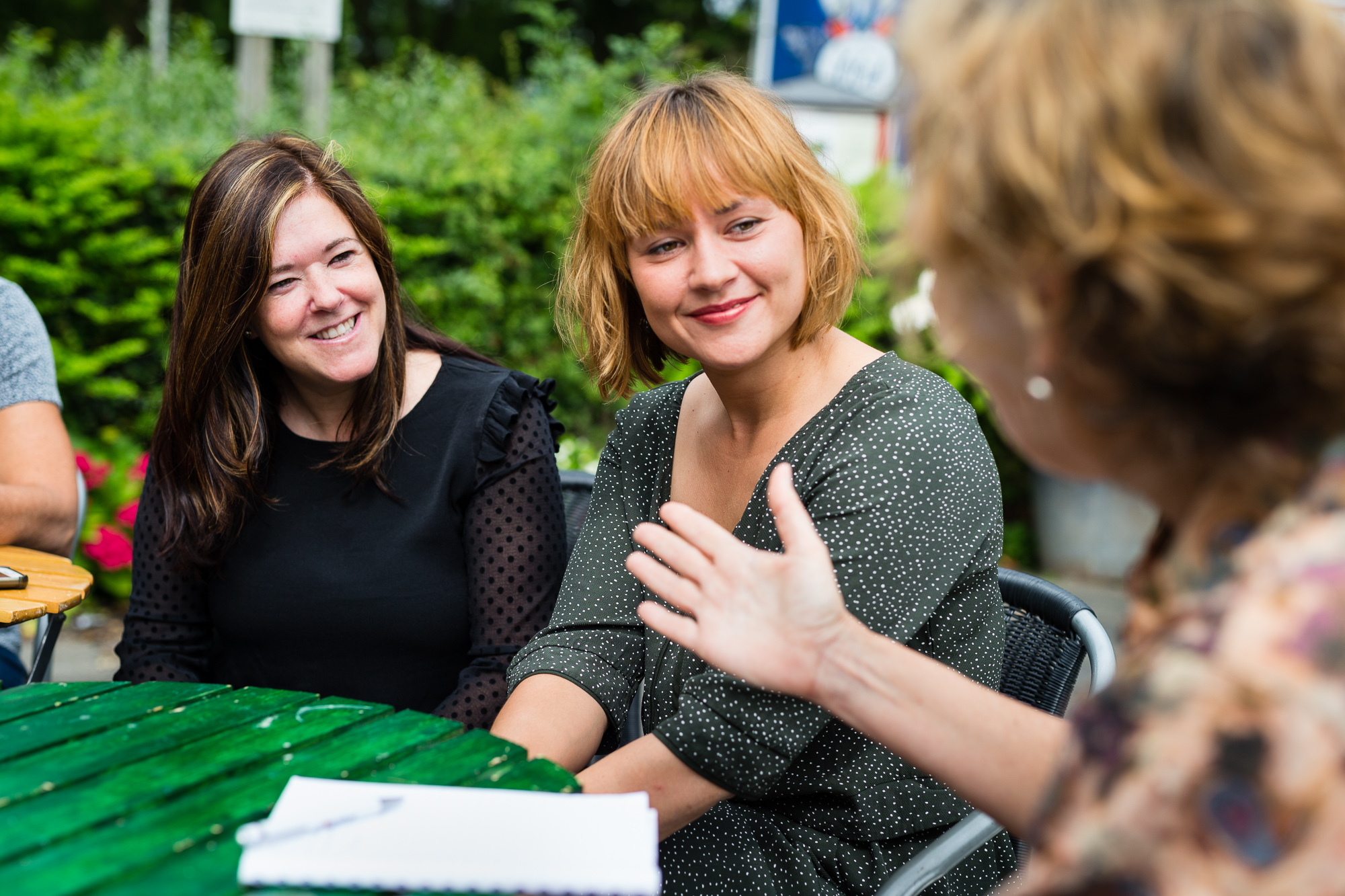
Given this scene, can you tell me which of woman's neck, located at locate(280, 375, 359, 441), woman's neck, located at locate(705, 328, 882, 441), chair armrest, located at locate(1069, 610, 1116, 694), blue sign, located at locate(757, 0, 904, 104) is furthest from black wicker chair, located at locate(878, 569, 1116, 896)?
blue sign, located at locate(757, 0, 904, 104)

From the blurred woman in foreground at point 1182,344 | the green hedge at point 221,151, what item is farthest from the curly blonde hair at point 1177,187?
the green hedge at point 221,151

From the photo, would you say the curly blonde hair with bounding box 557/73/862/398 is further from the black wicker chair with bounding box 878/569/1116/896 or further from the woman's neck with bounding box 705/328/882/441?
the black wicker chair with bounding box 878/569/1116/896

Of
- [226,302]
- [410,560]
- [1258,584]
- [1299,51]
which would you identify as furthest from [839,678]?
[226,302]

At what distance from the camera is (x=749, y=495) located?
6.55 ft

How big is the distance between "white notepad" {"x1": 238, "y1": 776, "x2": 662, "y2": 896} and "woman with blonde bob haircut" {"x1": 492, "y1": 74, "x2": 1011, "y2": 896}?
1.31 ft

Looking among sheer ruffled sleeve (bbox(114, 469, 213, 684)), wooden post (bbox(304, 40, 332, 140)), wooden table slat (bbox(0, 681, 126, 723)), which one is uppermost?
wooden post (bbox(304, 40, 332, 140))

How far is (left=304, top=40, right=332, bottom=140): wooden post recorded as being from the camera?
6.05 metres

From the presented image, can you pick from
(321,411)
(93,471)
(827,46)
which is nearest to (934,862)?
(321,411)

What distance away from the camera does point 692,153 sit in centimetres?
188

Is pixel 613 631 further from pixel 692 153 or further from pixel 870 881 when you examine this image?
pixel 692 153

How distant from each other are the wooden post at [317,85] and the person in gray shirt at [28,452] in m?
3.65

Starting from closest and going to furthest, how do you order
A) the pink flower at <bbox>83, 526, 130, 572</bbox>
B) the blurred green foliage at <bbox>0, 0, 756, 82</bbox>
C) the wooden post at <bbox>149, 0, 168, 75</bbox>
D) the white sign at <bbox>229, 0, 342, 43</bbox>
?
the pink flower at <bbox>83, 526, 130, 572</bbox> → the white sign at <bbox>229, 0, 342, 43</bbox> → the wooden post at <bbox>149, 0, 168, 75</bbox> → the blurred green foliage at <bbox>0, 0, 756, 82</bbox>

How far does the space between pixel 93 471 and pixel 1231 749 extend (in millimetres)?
4864

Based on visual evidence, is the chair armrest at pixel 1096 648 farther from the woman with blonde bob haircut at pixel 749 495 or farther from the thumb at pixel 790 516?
the thumb at pixel 790 516
